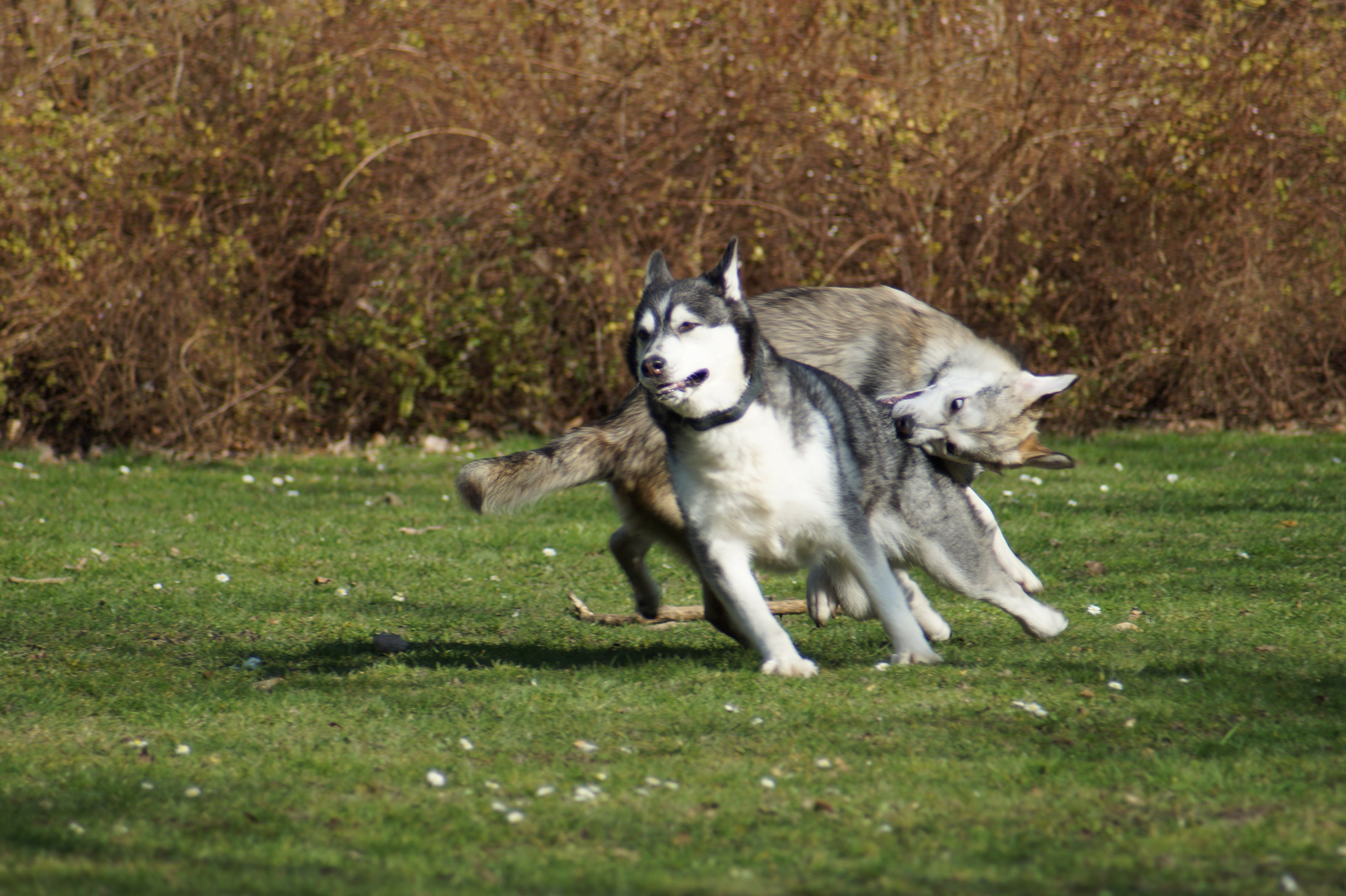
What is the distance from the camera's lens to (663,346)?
4.90 metres

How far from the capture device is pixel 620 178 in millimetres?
11812

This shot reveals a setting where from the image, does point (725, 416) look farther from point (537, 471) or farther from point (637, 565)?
point (637, 565)

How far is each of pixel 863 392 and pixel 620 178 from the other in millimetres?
5974

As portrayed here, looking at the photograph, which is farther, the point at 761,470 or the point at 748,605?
the point at 748,605

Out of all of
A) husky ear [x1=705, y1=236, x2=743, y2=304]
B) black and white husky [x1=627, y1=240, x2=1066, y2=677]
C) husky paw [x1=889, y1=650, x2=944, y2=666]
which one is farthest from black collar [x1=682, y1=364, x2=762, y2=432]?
husky paw [x1=889, y1=650, x2=944, y2=666]

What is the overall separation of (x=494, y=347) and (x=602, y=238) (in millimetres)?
1426

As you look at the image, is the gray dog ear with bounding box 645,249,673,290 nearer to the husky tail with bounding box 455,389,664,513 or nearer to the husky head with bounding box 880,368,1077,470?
the husky tail with bounding box 455,389,664,513

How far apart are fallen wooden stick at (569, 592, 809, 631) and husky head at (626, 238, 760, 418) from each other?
1.59m

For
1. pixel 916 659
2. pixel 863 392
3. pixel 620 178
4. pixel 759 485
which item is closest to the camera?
pixel 759 485

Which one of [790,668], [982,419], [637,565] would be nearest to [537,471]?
[637,565]

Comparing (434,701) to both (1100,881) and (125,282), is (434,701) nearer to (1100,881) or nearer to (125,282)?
(1100,881)

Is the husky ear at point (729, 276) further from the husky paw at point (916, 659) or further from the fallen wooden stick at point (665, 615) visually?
the fallen wooden stick at point (665, 615)

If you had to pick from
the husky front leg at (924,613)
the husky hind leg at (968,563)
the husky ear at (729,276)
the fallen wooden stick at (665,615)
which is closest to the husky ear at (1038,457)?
the husky hind leg at (968,563)

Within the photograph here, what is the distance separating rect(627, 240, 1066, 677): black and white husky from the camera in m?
4.95
